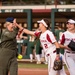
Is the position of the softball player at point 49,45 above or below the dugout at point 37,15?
below

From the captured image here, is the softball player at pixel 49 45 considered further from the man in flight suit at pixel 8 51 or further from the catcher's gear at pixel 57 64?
the man in flight suit at pixel 8 51

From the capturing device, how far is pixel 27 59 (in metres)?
21.3

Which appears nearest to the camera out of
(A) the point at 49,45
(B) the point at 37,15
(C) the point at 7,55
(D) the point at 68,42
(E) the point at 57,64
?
(E) the point at 57,64

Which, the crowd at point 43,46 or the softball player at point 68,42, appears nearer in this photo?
the crowd at point 43,46

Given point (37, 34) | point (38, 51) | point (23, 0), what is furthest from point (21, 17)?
point (37, 34)

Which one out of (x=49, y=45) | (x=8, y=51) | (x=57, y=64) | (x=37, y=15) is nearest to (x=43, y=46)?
(x=49, y=45)

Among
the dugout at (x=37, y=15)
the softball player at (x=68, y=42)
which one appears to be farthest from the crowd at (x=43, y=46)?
the dugout at (x=37, y=15)

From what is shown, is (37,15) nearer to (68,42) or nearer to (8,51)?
(68,42)

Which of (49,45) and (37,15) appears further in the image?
(37,15)

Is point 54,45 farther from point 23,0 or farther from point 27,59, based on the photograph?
point 23,0

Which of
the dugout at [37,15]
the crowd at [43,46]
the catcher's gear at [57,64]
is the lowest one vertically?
the catcher's gear at [57,64]

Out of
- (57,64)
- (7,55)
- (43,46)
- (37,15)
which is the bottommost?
(57,64)

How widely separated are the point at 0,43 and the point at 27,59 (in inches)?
507

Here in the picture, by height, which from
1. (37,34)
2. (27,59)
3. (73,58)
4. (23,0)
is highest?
(23,0)
